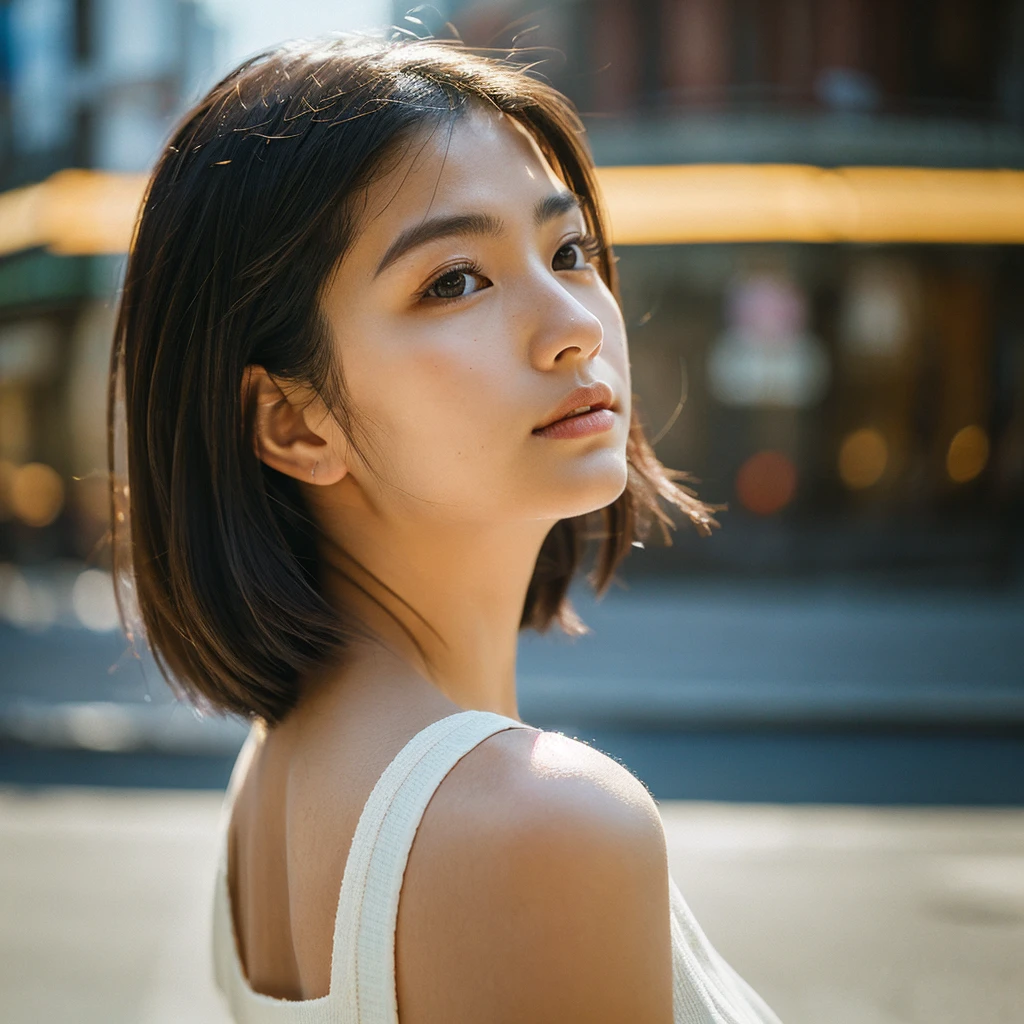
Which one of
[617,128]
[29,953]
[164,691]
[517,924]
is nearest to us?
[517,924]

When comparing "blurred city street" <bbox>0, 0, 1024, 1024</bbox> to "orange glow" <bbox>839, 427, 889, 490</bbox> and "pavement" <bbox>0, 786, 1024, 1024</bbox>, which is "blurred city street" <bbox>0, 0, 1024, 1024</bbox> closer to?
"orange glow" <bbox>839, 427, 889, 490</bbox>

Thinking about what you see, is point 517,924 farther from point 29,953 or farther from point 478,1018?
point 29,953

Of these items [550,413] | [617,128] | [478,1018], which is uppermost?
[550,413]

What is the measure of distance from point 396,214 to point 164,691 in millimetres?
8307

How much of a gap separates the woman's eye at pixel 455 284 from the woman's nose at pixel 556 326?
66 millimetres

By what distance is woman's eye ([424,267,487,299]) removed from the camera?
1.25m

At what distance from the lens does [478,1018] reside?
0.91 metres

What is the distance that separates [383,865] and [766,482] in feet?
44.2

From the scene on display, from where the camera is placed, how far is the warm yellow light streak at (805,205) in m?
13.1

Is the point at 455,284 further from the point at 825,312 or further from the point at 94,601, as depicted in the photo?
the point at 94,601

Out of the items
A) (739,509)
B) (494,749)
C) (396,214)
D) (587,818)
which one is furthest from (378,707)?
(739,509)

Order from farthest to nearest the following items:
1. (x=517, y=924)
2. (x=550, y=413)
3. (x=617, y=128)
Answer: (x=617, y=128)
(x=550, y=413)
(x=517, y=924)

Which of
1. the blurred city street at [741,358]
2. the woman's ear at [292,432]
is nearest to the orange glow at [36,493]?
the blurred city street at [741,358]

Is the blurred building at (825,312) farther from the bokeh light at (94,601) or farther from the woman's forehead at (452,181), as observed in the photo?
the woman's forehead at (452,181)
